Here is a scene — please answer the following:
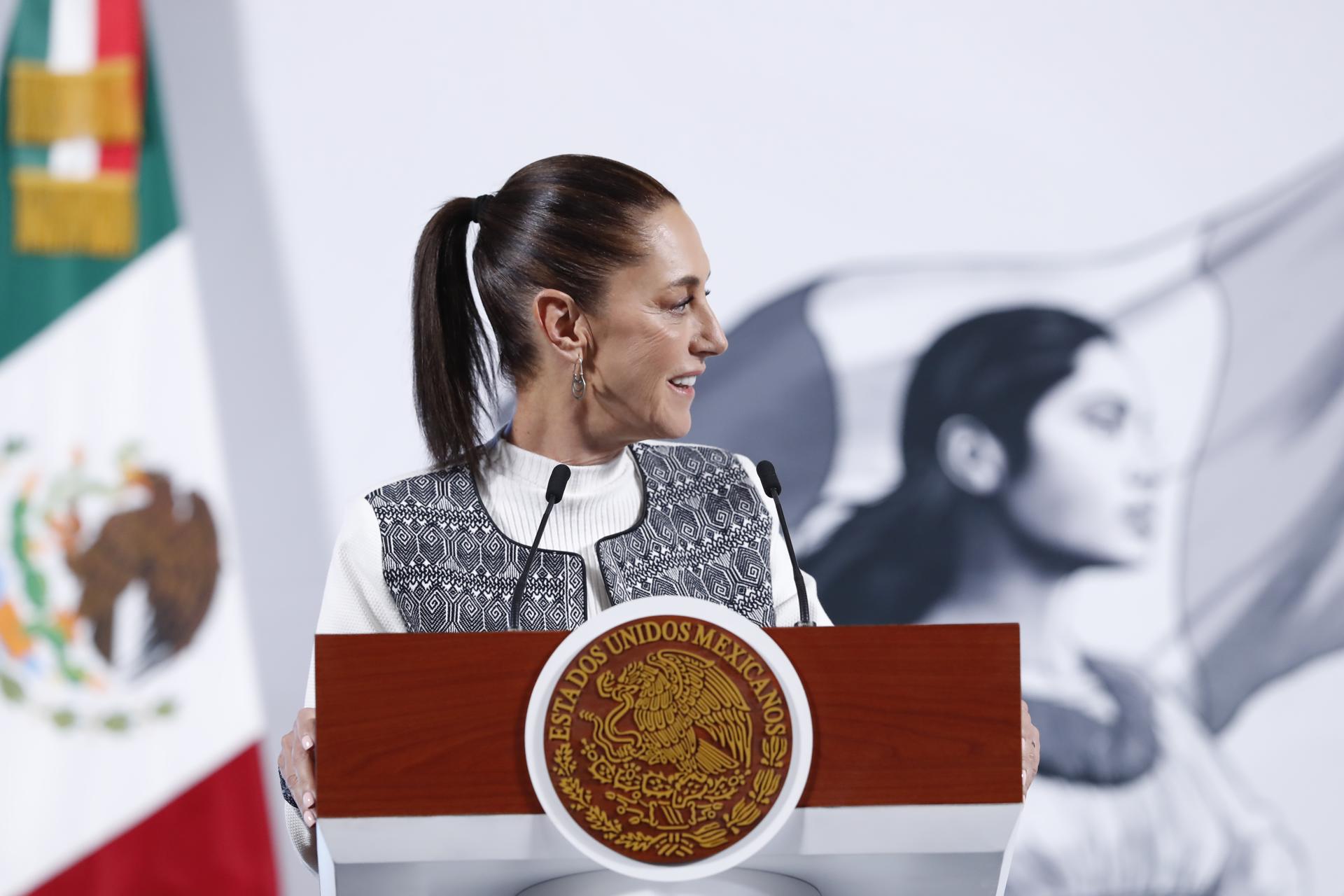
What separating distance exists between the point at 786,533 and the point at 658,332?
266 mm

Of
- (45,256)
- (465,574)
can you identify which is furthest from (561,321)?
(45,256)

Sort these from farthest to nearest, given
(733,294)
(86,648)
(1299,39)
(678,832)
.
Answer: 1. (1299,39)
2. (733,294)
3. (86,648)
4. (678,832)

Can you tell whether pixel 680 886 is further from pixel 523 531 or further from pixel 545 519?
pixel 523 531

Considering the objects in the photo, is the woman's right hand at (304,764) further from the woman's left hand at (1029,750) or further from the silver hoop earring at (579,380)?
the woman's left hand at (1029,750)

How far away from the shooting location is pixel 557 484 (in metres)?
1.29

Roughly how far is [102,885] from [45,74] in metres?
1.57

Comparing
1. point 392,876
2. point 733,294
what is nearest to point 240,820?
point 733,294

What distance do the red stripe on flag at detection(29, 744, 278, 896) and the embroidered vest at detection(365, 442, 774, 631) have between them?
1.28 meters

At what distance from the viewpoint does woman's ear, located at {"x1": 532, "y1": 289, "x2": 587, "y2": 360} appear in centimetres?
141

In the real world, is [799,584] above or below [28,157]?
below

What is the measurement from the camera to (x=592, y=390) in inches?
55.9

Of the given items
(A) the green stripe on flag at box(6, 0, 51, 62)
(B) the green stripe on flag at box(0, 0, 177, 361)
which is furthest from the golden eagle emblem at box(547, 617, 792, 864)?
(A) the green stripe on flag at box(6, 0, 51, 62)

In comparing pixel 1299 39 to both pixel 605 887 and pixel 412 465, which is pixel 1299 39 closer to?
pixel 412 465

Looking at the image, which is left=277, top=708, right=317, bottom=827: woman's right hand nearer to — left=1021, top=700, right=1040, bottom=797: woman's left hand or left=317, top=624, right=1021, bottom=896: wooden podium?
left=317, top=624, right=1021, bottom=896: wooden podium
